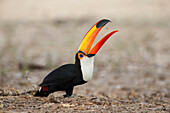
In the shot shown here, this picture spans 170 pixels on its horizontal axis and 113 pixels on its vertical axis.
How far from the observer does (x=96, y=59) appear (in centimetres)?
955

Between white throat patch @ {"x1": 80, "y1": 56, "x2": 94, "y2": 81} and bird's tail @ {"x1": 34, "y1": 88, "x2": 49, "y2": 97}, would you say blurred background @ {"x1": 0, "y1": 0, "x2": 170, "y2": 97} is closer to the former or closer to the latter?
bird's tail @ {"x1": 34, "y1": 88, "x2": 49, "y2": 97}

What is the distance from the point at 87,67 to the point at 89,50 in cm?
31

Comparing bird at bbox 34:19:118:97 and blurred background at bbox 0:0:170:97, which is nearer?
bird at bbox 34:19:118:97

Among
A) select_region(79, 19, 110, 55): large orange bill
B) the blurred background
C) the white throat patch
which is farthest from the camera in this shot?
the blurred background

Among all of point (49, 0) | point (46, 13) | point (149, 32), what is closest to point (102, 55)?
point (149, 32)

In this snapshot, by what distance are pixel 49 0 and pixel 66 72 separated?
21.6 m

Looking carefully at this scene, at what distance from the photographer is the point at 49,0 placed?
987 inches

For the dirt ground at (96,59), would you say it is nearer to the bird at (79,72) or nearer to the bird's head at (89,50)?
the bird at (79,72)

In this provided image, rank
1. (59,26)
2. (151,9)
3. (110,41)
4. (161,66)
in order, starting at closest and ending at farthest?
(161,66) → (110,41) → (59,26) → (151,9)

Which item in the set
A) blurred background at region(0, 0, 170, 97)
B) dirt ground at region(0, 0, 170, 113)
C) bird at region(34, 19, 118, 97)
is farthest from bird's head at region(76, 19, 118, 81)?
blurred background at region(0, 0, 170, 97)

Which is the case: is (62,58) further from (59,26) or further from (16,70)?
(59,26)

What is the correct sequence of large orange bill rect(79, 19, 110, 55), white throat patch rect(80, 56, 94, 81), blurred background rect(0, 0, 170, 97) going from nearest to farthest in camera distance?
white throat patch rect(80, 56, 94, 81) → large orange bill rect(79, 19, 110, 55) → blurred background rect(0, 0, 170, 97)

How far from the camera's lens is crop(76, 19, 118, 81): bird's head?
4.24m

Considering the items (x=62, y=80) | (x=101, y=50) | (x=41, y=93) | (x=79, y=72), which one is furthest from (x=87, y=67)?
(x=101, y=50)
